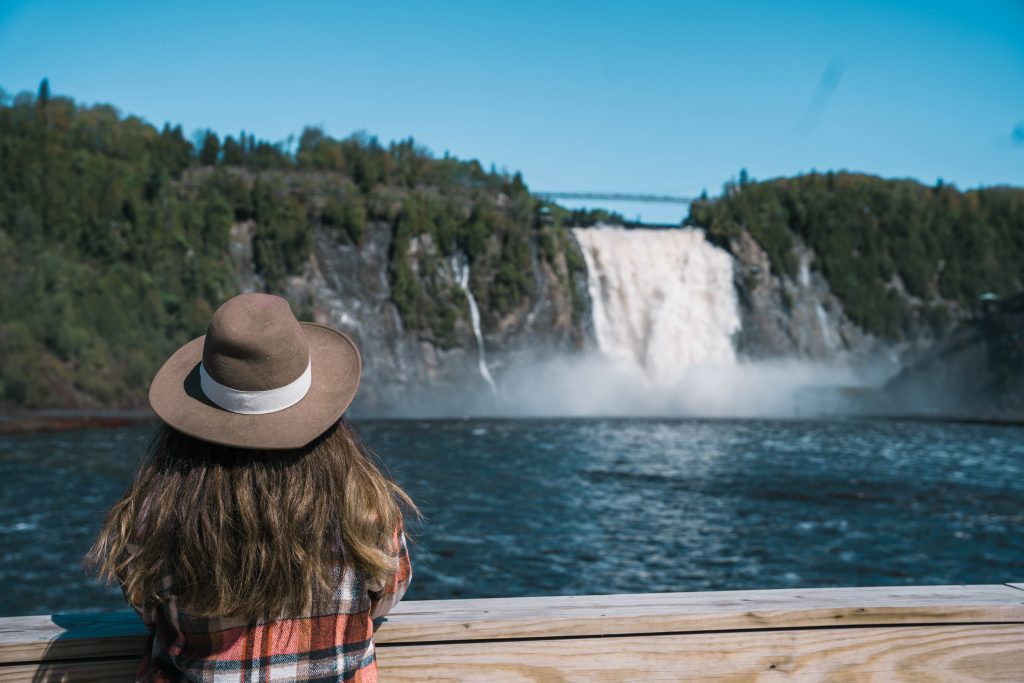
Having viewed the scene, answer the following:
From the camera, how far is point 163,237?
49.5 meters

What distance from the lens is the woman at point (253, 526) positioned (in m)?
2.40

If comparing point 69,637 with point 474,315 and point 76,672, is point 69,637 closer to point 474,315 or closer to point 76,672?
point 76,672

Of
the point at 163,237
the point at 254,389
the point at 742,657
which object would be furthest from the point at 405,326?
the point at 254,389

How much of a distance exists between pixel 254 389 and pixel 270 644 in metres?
0.63

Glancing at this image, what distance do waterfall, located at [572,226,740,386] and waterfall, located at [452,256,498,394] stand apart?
670 centimetres

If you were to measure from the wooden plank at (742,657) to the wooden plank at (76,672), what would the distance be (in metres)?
0.67

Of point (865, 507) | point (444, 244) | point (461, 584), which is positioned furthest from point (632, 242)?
point (461, 584)

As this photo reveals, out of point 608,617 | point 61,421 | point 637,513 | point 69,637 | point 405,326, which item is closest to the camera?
point 69,637

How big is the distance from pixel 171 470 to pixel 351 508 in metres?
0.45

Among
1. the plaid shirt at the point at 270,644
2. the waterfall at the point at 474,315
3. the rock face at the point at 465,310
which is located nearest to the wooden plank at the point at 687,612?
the plaid shirt at the point at 270,644

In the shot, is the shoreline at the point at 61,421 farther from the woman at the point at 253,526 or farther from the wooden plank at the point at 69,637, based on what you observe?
the woman at the point at 253,526

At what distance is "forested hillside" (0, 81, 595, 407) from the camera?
40500 mm

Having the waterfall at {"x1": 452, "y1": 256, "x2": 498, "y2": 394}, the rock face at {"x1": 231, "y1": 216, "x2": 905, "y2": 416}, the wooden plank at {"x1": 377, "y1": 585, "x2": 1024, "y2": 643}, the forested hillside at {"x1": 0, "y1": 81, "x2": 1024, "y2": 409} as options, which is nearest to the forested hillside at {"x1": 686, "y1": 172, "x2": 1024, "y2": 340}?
the forested hillside at {"x1": 0, "y1": 81, "x2": 1024, "y2": 409}

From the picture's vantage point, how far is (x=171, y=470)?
2457mm
